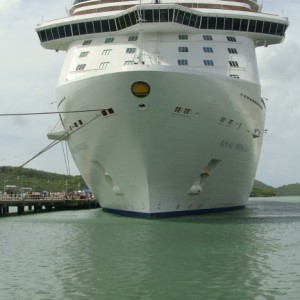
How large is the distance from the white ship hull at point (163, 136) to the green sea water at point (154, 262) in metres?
1.73

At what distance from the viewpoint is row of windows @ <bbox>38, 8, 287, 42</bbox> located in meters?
29.2

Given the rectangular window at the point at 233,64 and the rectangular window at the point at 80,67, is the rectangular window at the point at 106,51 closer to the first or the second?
the rectangular window at the point at 80,67

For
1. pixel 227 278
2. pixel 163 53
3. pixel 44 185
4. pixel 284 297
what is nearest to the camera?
pixel 284 297

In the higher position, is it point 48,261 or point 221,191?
point 221,191

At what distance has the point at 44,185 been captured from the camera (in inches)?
4542

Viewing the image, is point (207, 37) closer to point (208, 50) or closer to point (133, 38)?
point (208, 50)

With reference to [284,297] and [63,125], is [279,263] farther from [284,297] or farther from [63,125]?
[63,125]

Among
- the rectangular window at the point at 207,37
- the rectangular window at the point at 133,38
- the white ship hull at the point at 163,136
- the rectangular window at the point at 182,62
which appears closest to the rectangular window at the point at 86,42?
the rectangular window at the point at 133,38

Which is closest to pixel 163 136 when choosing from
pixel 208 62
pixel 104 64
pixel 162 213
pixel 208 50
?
pixel 162 213

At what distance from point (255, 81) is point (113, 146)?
8.81 meters

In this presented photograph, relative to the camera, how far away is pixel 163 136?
25.5 metres

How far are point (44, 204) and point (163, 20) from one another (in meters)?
25.1

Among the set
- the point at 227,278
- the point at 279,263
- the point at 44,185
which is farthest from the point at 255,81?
the point at 44,185

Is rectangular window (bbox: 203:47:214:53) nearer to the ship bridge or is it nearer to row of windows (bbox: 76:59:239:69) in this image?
row of windows (bbox: 76:59:239:69)
